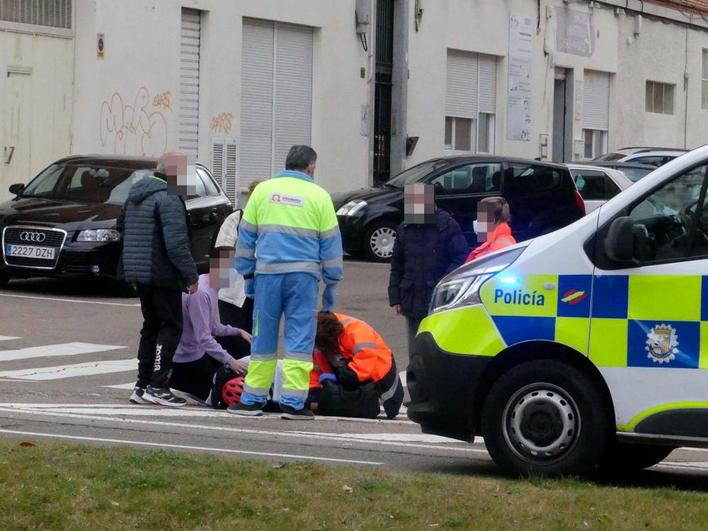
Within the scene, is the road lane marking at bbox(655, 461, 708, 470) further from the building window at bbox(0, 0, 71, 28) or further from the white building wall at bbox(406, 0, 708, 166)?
the white building wall at bbox(406, 0, 708, 166)

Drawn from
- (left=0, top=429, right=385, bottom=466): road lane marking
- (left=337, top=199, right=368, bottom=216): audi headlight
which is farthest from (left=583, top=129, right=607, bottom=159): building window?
(left=0, top=429, right=385, bottom=466): road lane marking

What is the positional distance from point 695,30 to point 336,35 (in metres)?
17.7

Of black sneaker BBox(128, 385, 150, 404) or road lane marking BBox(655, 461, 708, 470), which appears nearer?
road lane marking BBox(655, 461, 708, 470)

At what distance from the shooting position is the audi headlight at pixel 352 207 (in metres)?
24.3

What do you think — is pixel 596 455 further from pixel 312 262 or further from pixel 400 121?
pixel 400 121

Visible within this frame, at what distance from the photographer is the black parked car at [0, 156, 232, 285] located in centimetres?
1822

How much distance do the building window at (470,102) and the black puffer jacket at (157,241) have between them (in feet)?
77.9

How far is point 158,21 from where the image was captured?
86.3ft

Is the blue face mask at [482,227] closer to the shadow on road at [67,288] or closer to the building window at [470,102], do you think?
the shadow on road at [67,288]

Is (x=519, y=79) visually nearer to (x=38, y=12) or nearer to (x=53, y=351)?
(x=38, y=12)

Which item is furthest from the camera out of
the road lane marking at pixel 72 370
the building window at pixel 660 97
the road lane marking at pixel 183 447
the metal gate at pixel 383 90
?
the building window at pixel 660 97

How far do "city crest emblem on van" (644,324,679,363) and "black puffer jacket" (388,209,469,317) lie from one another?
13.7 ft

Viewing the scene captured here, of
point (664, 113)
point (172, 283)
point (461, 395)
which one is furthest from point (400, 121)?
point (461, 395)

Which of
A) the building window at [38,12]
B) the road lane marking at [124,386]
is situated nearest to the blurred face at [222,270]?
the road lane marking at [124,386]
